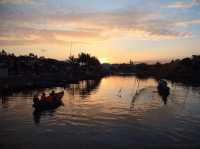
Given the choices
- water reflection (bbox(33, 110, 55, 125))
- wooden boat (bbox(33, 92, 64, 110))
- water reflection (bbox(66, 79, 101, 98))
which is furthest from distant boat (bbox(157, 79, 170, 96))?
water reflection (bbox(33, 110, 55, 125))

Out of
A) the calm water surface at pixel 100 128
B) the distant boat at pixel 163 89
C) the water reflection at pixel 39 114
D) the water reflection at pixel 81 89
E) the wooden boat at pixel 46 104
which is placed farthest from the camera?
the water reflection at pixel 81 89

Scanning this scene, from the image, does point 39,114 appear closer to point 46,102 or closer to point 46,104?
point 46,104

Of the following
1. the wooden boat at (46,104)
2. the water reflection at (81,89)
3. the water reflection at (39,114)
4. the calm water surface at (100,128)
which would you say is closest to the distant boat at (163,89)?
the water reflection at (81,89)

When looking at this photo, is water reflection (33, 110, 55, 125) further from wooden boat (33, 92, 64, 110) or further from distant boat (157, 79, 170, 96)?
Answer: distant boat (157, 79, 170, 96)

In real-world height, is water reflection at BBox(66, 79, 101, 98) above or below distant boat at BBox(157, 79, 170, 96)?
below

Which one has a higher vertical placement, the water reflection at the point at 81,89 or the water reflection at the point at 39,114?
the water reflection at the point at 81,89

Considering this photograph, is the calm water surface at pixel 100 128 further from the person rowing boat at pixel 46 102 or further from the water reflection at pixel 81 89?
the water reflection at pixel 81 89

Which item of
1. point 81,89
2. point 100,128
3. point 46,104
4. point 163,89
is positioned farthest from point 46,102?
point 81,89

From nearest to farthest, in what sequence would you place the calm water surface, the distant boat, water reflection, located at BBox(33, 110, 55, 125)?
the calm water surface
water reflection, located at BBox(33, 110, 55, 125)
the distant boat

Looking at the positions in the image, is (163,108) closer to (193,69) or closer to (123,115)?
(123,115)

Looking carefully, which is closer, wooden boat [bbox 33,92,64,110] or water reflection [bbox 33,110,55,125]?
water reflection [bbox 33,110,55,125]

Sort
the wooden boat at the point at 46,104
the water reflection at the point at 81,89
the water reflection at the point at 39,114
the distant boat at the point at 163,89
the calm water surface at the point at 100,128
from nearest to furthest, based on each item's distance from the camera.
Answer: the calm water surface at the point at 100,128
the water reflection at the point at 39,114
the wooden boat at the point at 46,104
the distant boat at the point at 163,89
the water reflection at the point at 81,89

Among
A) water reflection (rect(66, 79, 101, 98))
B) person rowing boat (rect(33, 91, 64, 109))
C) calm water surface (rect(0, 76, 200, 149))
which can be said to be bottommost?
calm water surface (rect(0, 76, 200, 149))

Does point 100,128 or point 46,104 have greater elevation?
point 46,104
